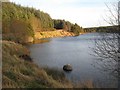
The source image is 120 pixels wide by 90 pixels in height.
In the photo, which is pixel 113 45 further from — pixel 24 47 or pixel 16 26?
pixel 16 26

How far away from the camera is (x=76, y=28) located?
12344 centimetres

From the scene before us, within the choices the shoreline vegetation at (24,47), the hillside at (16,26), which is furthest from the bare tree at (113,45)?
the hillside at (16,26)

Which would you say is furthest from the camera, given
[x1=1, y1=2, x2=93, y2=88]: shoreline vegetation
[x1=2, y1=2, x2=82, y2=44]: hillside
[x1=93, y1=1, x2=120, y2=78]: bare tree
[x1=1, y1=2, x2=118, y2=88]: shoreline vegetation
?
[x1=2, y1=2, x2=82, y2=44]: hillside

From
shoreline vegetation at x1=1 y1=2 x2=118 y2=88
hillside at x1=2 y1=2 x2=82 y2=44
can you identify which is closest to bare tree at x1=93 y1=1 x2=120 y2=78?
shoreline vegetation at x1=1 y1=2 x2=118 y2=88

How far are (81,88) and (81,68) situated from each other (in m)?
11.3

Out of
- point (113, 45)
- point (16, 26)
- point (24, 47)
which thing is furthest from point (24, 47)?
point (113, 45)

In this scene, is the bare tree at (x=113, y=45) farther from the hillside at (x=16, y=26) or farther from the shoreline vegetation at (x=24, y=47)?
the hillside at (x=16, y=26)

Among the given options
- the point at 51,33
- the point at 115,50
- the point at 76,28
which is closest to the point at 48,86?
the point at 115,50

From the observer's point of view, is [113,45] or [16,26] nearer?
[113,45]

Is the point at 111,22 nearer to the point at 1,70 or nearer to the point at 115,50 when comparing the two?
the point at 115,50

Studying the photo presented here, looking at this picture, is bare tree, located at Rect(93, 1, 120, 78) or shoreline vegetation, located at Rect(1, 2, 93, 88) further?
shoreline vegetation, located at Rect(1, 2, 93, 88)

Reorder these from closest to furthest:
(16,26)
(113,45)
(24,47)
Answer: (113,45)
(24,47)
(16,26)

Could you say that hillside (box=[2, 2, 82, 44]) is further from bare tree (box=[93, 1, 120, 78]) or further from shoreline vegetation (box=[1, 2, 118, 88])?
bare tree (box=[93, 1, 120, 78])

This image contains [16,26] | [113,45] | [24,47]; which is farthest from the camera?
[16,26]
